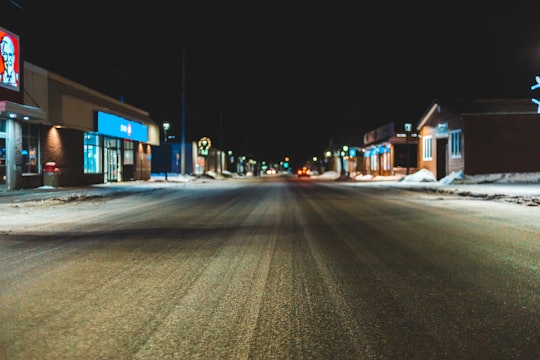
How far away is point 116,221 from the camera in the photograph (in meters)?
13.4

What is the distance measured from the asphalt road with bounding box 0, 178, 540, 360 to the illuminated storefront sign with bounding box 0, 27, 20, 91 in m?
15.2

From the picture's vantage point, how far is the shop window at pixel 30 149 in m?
28.0

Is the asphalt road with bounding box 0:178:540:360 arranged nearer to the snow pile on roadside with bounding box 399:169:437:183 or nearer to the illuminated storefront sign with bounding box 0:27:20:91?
the illuminated storefront sign with bounding box 0:27:20:91

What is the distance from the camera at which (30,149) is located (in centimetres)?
2881

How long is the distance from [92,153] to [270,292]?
3468cm

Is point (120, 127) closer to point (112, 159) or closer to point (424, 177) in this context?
point (112, 159)

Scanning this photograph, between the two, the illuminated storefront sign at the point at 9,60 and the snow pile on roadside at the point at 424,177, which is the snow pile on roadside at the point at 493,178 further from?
the illuminated storefront sign at the point at 9,60

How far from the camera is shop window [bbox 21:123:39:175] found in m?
28.0

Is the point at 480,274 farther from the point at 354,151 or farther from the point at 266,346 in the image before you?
the point at 354,151

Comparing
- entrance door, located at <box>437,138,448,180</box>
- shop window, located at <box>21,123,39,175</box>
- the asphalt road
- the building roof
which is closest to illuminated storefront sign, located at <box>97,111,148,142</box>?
shop window, located at <box>21,123,39,175</box>

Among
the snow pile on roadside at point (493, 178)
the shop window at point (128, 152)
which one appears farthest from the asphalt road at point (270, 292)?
the shop window at point (128, 152)

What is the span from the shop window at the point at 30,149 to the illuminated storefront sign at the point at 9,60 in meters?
3.74

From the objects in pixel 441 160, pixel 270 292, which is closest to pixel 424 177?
pixel 441 160

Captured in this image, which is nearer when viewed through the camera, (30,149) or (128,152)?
(30,149)
